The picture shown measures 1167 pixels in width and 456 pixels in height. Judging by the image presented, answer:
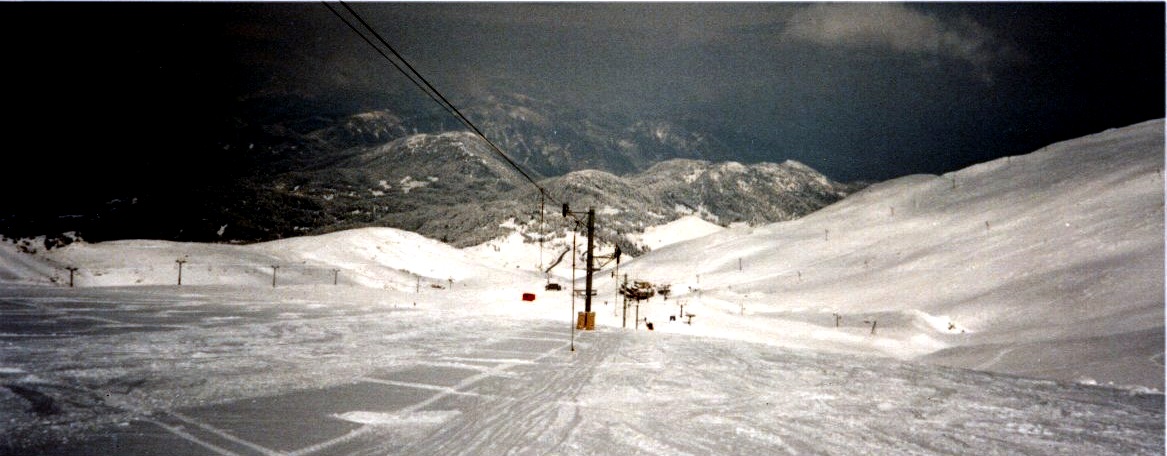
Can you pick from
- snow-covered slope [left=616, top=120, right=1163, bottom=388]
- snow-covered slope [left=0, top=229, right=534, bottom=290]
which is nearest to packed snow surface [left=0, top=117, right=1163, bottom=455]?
snow-covered slope [left=616, top=120, right=1163, bottom=388]

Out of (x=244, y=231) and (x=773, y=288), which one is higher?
(x=244, y=231)

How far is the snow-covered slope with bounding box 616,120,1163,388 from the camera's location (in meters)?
24.1

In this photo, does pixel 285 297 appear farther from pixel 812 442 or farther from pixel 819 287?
pixel 819 287

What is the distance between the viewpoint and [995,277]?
4366cm

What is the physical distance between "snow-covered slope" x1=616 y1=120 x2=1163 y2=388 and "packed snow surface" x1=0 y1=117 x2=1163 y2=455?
0.27 meters

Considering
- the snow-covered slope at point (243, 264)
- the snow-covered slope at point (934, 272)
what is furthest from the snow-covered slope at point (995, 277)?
the snow-covered slope at point (243, 264)

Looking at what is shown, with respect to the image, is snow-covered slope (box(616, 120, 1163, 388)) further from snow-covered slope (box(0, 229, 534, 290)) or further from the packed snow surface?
snow-covered slope (box(0, 229, 534, 290))

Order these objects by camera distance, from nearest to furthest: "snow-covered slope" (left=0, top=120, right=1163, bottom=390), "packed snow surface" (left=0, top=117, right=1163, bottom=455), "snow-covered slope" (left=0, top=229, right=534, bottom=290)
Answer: "packed snow surface" (left=0, top=117, right=1163, bottom=455) → "snow-covered slope" (left=0, top=120, right=1163, bottom=390) → "snow-covered slope" (left=0, top=229, right=534, bottom=290)

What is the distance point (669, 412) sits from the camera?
31.6 ft

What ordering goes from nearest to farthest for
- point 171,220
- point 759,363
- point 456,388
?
point 456,388 → point 759,363 → point 171,220

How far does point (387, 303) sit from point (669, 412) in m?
35.0

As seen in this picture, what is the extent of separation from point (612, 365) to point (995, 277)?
43.8 metres

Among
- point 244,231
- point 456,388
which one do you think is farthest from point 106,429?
point 244,231

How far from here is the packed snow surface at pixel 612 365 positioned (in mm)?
7902
